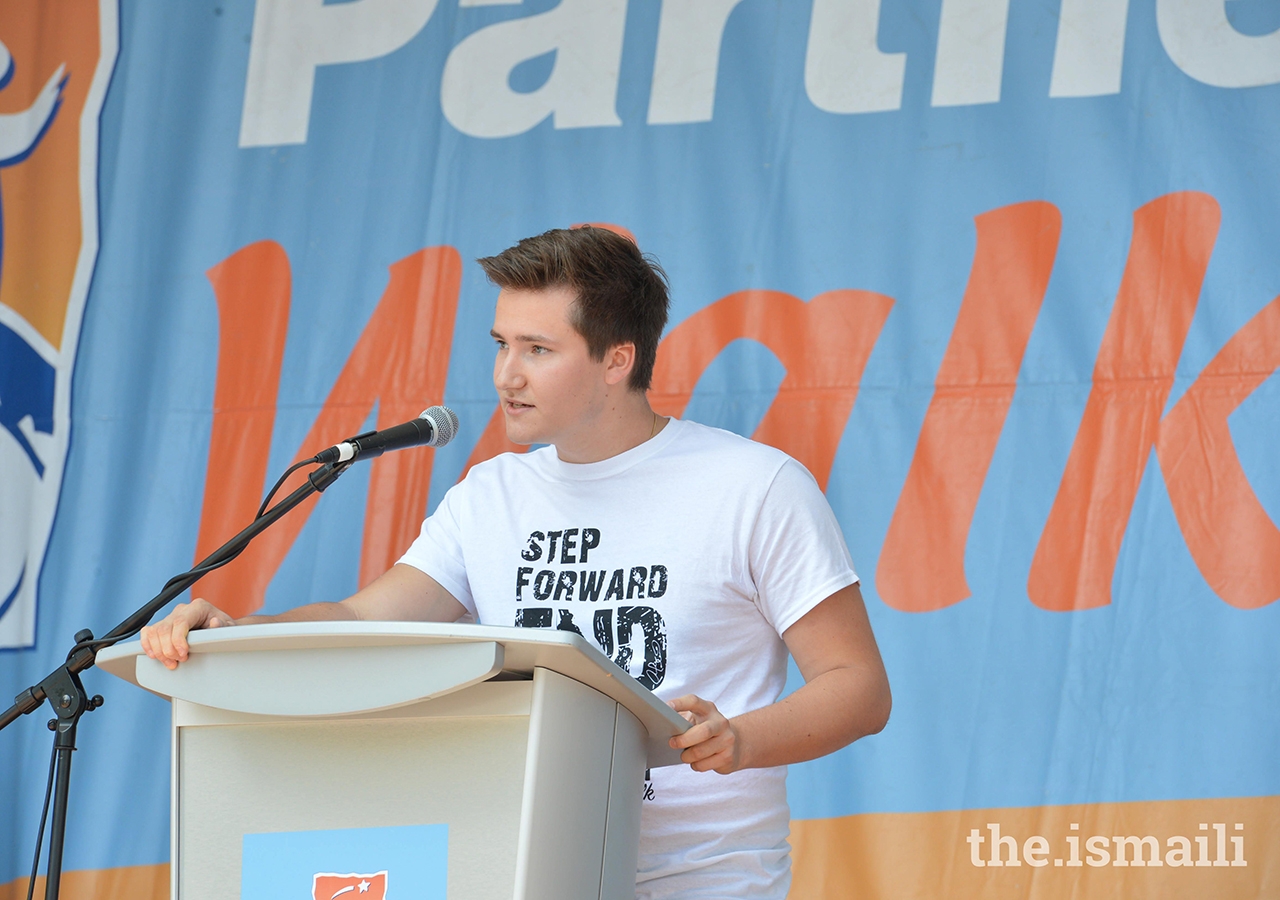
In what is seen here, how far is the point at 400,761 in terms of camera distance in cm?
108

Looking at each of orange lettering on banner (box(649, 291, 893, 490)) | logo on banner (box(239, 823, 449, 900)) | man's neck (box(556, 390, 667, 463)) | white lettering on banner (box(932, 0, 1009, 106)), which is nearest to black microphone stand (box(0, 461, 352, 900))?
logo on banner (box(239, 823, 449, 900))

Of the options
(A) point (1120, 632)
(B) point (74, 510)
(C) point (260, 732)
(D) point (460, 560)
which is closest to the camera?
(C) point (260, 732)

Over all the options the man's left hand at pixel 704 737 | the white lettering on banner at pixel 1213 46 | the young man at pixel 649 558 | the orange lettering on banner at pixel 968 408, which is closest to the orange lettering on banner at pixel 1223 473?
the orange lettering on banner at pixel 968 408

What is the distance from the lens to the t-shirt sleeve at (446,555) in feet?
5.89

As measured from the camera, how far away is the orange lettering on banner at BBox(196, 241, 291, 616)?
2.65 meters

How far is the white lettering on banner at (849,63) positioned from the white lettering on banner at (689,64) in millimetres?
188

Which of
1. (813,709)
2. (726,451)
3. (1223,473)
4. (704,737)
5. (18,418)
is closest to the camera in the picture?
(704,737)

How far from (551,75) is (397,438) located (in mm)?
1318

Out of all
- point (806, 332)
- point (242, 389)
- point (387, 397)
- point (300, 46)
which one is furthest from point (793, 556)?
point (300, 46)

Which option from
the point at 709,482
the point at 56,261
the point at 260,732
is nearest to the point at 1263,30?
the point at 709,482

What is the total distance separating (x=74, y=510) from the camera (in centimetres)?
271

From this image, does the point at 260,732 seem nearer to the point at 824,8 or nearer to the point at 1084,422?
the point at 1084,422

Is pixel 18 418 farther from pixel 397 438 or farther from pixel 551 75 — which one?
pixel 397 438

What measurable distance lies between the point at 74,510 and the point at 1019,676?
Result: 1.96m
